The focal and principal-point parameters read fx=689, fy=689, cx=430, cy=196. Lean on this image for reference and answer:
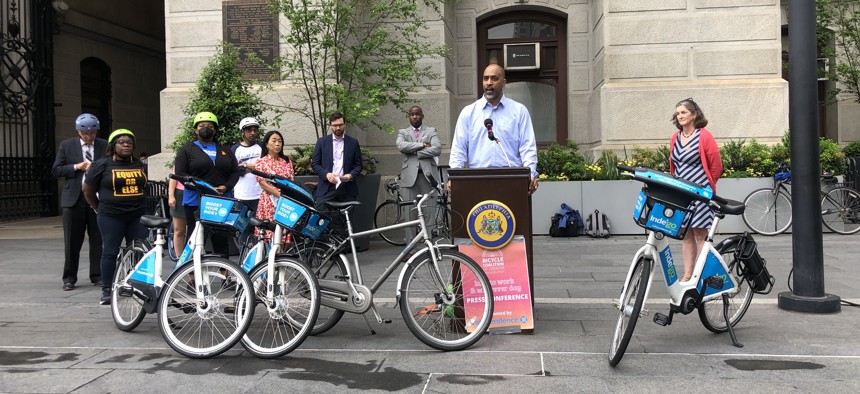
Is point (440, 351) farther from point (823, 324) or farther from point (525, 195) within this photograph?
point (823, 324)

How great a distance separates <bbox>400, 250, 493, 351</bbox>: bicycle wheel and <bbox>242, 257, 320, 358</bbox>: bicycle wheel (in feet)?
2.20

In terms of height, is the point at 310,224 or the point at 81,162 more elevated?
the point at 81,162

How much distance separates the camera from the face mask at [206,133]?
284 inches

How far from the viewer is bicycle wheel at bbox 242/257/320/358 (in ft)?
16.0

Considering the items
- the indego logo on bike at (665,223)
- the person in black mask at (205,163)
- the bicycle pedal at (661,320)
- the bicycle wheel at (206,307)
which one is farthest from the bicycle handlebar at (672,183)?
the person in black mask at (205,163)

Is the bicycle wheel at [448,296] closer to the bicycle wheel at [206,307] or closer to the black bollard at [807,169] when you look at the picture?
the bicycle wheel at [206,307]

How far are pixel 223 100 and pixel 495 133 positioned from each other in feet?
18.6

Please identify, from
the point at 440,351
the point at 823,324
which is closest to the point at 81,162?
the point at 440,351

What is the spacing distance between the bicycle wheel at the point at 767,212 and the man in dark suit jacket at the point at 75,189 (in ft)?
30.4

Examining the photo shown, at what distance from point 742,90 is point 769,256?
13.9ft

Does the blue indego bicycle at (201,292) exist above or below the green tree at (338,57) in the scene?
below

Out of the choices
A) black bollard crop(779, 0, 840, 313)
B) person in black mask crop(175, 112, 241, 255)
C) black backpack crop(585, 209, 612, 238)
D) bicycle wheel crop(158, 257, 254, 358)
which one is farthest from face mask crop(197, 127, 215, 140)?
black backpack crop(585, 209, 612, 238)

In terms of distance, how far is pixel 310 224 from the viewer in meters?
5.33

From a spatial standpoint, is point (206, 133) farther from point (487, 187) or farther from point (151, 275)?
point (487, 187)
